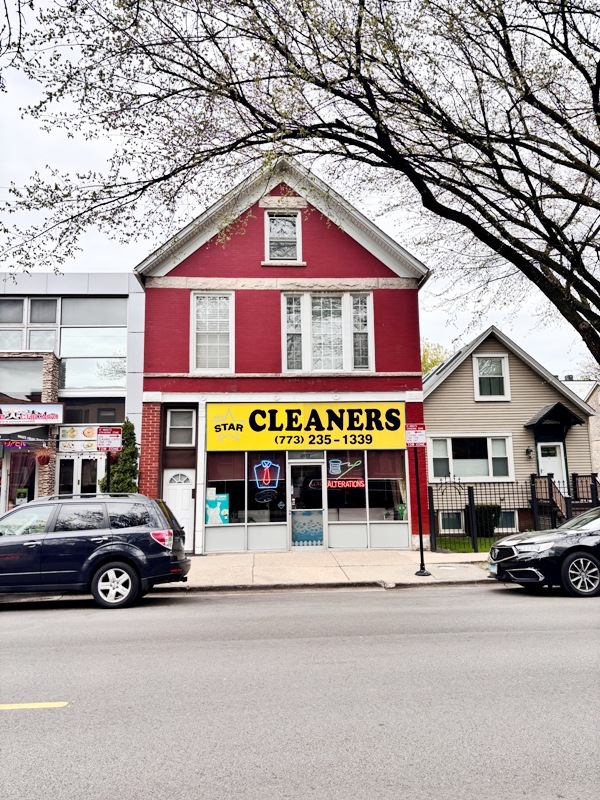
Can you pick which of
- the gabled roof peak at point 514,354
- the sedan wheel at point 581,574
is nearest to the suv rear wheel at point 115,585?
the sedan wheel at point 581,574

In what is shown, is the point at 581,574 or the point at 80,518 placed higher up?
the point at 80,518

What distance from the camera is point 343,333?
1730cm

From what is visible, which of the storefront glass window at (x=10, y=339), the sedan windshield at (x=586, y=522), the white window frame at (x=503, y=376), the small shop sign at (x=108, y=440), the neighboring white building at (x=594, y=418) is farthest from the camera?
the neighboring white building at (x=594, y=418)

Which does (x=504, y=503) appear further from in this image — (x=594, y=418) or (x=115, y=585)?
(x=115, y=585)

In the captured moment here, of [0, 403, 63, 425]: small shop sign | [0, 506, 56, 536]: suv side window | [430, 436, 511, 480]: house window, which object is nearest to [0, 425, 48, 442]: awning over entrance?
[0, 403, 63, 425]: small shop sign

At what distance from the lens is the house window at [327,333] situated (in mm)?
17141

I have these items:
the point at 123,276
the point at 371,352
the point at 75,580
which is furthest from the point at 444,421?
the point at 75,580

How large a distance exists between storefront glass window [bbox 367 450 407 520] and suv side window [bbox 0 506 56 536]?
871 centimetres

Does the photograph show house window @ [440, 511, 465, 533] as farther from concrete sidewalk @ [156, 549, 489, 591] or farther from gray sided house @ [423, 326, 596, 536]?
concrete sidewalk @ [156, 549, 489, 591]

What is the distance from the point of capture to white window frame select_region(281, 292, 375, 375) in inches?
669

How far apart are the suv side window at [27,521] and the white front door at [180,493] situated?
6.32 meters

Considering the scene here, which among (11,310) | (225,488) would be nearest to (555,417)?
(225,488)

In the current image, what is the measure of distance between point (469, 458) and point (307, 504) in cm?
890

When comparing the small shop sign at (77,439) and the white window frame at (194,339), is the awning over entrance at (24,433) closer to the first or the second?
the small shop sign at (77,439)
